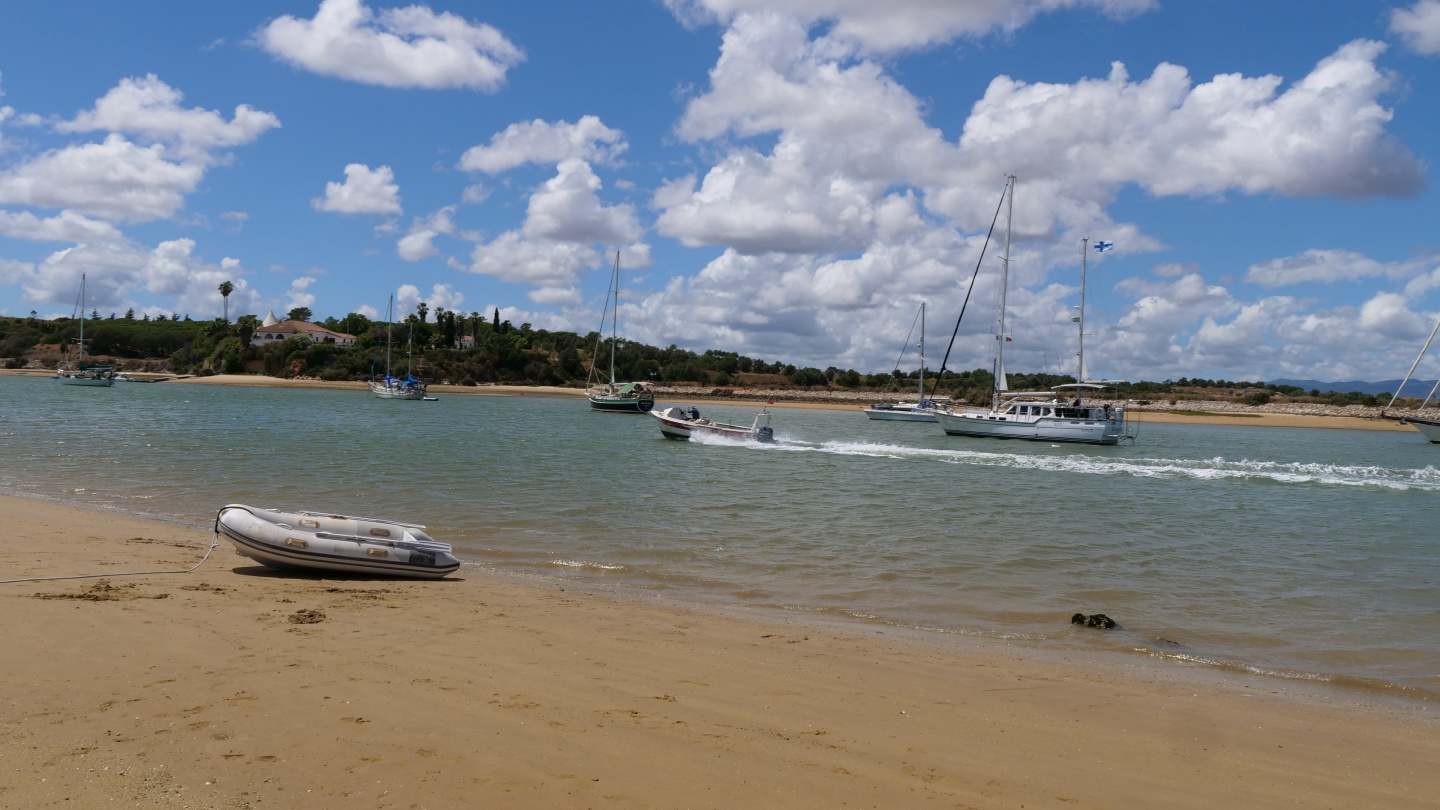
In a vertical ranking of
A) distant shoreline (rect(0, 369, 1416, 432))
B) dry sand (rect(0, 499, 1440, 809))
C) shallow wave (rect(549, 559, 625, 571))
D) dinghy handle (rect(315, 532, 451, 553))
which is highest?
distant shoreline (rect(0, 369, 1416, 432))

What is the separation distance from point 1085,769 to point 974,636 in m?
4.00

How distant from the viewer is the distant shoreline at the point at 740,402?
293 feet

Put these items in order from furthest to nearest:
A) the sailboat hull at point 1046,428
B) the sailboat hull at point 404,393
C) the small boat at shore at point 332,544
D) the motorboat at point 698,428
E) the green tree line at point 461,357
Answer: the green tree line at point 461,357 < the sailboat hull at point 404,393 < the sailboat hull at point 1046,428 < the motorboat at point 698,428 < the small boat at shore at point 332,544

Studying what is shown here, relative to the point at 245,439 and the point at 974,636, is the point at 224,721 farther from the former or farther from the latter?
the point at 245,439

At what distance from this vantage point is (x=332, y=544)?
10305 mm

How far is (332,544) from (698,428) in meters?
31.3

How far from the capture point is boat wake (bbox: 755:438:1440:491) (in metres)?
30.7

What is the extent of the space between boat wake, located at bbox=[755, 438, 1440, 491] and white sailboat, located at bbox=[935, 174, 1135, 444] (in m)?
6.52

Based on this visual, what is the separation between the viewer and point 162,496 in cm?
1766

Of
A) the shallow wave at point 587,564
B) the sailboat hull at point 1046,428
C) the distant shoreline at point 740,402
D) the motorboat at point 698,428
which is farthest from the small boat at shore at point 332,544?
the distant shoreline at point 740,402

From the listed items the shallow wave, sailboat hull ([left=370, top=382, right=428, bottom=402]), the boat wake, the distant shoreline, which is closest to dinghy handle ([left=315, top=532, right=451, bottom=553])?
the shallow wave

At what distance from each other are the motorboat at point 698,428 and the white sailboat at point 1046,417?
15.8 metres

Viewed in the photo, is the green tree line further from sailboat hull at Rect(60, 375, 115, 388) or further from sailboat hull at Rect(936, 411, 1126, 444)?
sailboat hull at Rect(936, 411, 1126, 444)

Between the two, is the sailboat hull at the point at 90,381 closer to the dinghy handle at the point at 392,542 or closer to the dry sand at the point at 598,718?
the dry sand at the point at 598,718
